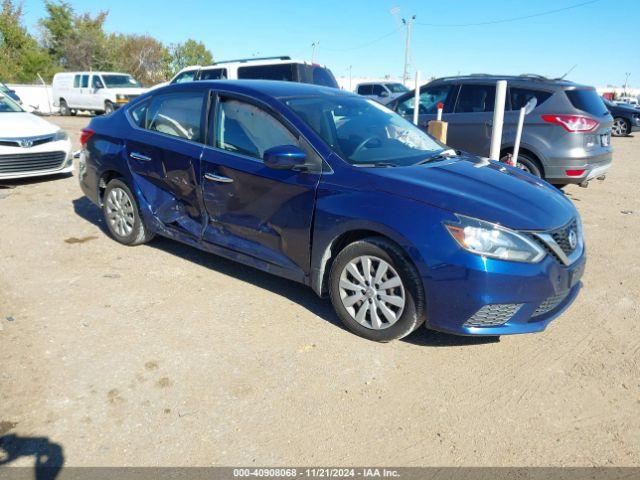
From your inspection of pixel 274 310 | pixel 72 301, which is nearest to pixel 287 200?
pixel 274 310

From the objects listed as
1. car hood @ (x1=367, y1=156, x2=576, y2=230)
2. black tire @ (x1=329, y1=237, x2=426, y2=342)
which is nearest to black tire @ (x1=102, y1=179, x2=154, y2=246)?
black tire @ (x1=329, y1=237, x2=426, y2=342)

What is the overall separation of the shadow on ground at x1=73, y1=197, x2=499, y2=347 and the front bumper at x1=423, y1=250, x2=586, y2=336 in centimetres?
39

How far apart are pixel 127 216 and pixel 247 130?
186 cm

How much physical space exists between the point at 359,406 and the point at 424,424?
365mm

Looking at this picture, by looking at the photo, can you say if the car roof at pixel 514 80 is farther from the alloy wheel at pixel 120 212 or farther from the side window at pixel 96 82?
the side window at pixel 96 82

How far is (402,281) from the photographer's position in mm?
3268

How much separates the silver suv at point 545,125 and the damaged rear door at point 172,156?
461 cm

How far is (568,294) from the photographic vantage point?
3.38 metres

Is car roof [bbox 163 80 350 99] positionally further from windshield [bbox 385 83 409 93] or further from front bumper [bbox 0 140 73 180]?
windshield [bbox 385 83 409 93]

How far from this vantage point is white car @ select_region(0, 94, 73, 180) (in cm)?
760

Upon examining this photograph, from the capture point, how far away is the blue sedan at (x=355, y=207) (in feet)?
10.1

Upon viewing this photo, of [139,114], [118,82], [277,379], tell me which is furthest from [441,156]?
[118,82]

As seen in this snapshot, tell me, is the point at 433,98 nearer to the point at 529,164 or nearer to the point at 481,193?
the point at 529,164

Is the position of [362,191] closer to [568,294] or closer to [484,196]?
[484,196]
